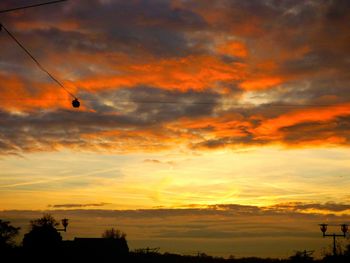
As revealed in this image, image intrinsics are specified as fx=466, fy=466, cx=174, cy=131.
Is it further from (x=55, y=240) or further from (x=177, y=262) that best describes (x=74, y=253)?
(x=177, y=262)

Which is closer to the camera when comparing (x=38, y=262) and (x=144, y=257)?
(x=38, y=262)

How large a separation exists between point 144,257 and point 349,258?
179ft

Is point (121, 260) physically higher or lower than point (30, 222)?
lower

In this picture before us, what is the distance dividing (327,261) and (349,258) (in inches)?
230

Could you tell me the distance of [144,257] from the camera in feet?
338

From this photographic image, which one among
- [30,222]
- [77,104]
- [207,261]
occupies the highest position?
[77,104]

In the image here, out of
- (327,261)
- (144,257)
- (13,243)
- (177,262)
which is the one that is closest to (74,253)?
(13,243)

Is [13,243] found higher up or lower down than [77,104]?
lower down

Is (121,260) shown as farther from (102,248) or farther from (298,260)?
(298,260)

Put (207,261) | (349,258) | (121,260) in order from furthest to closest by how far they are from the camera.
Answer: (207,261) < (121,260) < (349,258)

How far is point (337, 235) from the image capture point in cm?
6881

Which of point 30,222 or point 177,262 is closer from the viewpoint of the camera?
point 30,222

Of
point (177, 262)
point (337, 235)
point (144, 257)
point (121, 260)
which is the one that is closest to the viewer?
point (337, 235)

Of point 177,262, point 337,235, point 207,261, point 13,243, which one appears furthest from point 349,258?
point 207,261
